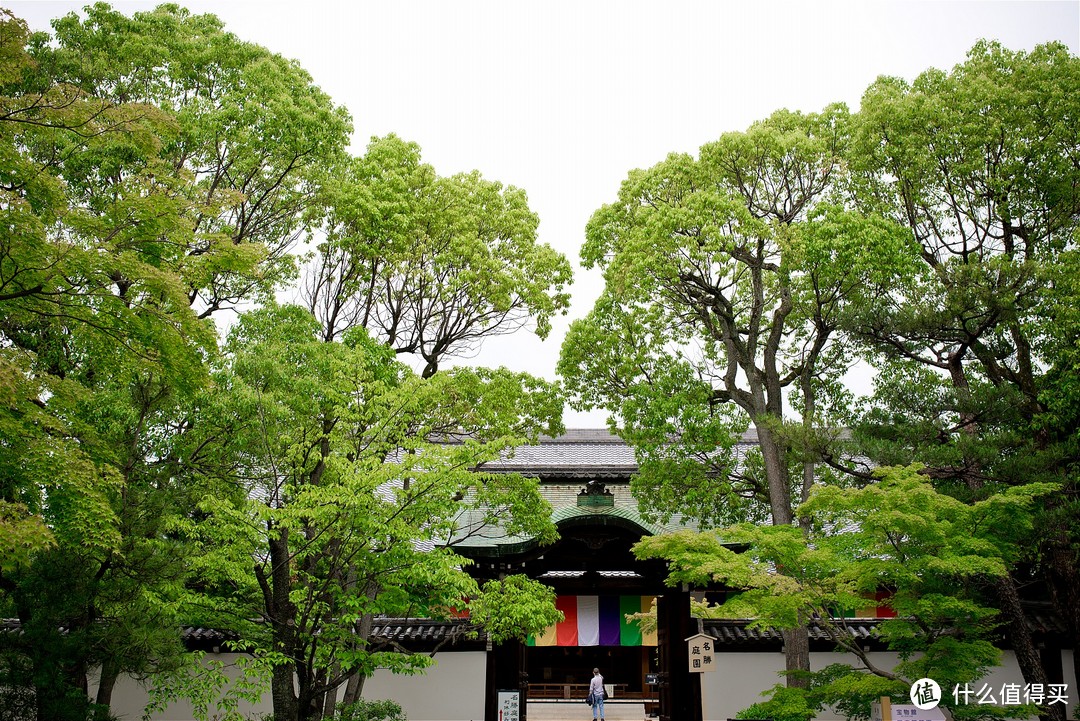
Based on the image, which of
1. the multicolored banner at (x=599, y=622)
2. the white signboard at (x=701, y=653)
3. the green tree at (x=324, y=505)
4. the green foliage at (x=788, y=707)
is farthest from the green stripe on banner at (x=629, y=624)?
the green foliage at (x=788, y=707)

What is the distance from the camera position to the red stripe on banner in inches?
685

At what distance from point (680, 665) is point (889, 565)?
609cm

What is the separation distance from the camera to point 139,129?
8.41 metres

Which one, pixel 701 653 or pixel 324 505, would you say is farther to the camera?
pixel 701 653

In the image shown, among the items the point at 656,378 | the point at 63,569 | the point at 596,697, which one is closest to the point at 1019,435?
the point at 656,378

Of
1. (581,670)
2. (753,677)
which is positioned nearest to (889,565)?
(753,677)

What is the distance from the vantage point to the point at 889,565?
33.0 ft

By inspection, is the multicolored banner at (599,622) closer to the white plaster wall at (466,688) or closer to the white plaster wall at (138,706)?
the white plaster wall at (466,688)

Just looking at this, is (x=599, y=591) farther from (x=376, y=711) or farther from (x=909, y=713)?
(x=909, y=713)

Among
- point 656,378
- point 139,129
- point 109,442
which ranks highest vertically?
point 139,129

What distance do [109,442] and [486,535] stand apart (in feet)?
22.6

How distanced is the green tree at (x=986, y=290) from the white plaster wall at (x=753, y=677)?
326 cm

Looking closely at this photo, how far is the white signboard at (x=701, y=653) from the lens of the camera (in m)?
12.9

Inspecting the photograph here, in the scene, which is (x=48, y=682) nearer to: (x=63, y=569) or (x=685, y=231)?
(x=63, y=569)
